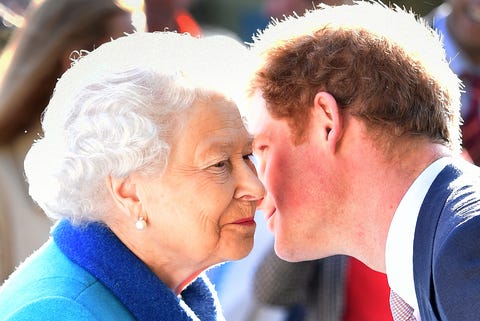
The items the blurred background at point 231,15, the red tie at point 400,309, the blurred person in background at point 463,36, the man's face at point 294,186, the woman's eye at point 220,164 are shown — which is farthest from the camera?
the blurred background at point 231,15

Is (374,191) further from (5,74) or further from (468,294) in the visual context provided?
(5,74)

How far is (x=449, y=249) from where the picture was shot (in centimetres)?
Result: 238

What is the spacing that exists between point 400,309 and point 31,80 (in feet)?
6.70

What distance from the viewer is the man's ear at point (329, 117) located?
280 centimetres

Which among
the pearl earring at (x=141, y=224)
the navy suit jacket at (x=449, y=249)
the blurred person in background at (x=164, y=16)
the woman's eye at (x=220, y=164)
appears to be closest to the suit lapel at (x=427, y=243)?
the navy suit jacket at (x=449, y=249)

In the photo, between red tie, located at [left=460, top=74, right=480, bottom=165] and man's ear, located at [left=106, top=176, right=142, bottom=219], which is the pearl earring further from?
red tie, located at [left=460, top=74, right=480, bottom=165]

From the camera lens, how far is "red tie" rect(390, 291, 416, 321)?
271 cm

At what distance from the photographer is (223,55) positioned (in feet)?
8.86

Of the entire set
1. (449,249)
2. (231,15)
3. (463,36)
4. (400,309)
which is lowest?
(231,15)

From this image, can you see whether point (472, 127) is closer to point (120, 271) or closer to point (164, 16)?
point (164, 16)

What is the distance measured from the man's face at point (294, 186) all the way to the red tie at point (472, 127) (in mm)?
1539

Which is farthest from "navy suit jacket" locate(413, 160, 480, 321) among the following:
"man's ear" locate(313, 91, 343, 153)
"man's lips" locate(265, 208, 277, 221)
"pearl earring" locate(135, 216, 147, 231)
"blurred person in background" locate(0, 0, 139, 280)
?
"blurred person in background" locate(0, 0, 139, 280)

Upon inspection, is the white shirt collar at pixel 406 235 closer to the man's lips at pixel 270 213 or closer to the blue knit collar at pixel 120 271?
the man's lips at pixel 270 213

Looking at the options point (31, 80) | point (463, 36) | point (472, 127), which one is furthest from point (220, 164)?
point (463, 36)
